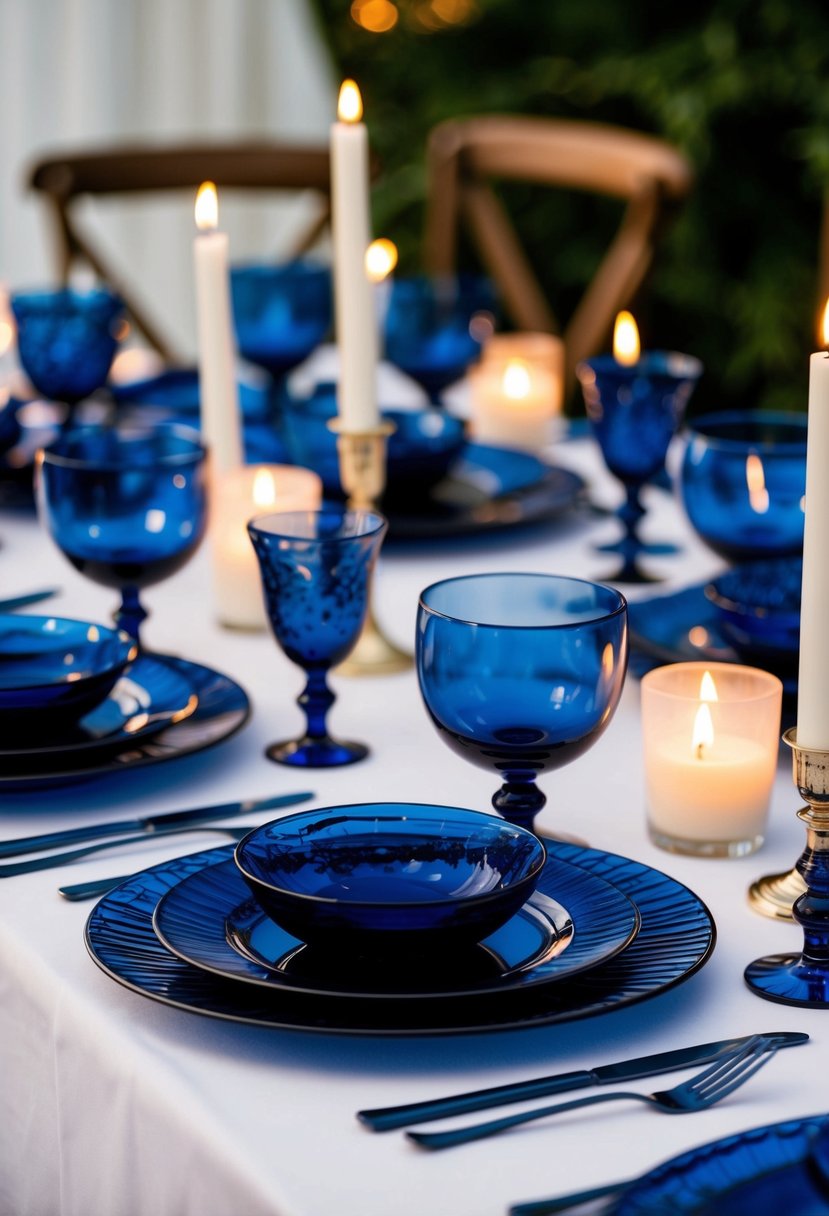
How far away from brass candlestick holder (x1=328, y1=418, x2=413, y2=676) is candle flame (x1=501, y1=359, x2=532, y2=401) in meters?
0.60

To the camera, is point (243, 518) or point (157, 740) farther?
point (243, 518)

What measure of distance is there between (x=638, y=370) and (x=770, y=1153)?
0.88 metres

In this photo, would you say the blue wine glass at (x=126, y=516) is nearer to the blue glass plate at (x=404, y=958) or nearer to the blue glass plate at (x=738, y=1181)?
the blue glass plate at (x=404, y=958)

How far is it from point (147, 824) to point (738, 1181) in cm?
44


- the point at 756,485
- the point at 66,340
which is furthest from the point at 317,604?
the point at 66,340

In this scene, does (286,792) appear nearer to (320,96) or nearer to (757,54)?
(757,54)

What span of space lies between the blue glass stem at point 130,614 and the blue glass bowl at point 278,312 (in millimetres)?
669

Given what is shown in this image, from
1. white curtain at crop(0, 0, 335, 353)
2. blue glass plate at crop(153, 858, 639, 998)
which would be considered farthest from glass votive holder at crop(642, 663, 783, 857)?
white curtain at crop(0, 0, 335, 353)

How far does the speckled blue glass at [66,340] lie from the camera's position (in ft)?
5.28

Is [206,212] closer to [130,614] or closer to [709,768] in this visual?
[130,614]

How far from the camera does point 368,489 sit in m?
1.19

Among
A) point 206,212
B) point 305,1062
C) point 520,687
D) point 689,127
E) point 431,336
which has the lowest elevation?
point 305,1062

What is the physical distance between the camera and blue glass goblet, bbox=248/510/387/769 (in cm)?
100

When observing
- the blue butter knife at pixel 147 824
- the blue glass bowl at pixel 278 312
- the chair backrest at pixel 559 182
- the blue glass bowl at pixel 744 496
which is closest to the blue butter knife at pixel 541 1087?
the blue butter knife at pixel 147 824
